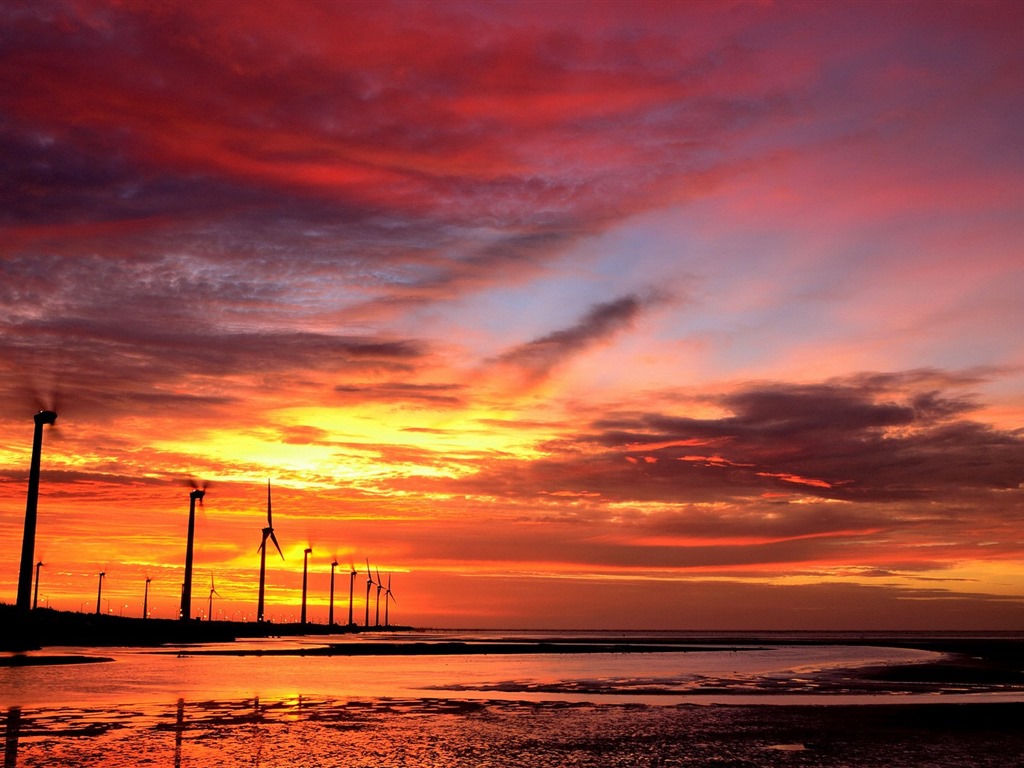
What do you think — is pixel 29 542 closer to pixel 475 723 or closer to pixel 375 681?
pixel 375 681

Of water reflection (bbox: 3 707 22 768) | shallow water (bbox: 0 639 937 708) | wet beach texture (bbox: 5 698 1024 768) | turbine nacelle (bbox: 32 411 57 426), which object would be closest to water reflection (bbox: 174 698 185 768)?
wet beach texture (bbox: 5 698 1024 768)

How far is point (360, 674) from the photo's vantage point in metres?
65.8

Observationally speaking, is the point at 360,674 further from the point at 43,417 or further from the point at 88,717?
the point at 43,417

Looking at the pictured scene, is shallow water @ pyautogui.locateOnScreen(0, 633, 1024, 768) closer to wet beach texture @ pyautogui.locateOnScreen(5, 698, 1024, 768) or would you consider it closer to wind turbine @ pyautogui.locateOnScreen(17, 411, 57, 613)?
wet beach texture @ pyautogui.locateOnScreen(5, 698, 1024, 768)

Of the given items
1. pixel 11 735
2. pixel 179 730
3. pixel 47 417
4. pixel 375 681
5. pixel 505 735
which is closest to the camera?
pixel 11 735

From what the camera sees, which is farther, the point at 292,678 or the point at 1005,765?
the point at 292,678

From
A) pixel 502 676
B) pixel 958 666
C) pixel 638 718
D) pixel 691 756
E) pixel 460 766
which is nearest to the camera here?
pixel 460 766

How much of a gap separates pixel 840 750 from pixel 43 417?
10997cm

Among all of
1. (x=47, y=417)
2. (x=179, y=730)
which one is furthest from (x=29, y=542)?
(x=179, y=730)

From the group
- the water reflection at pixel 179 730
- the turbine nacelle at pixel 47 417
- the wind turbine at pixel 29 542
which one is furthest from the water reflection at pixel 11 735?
the turbine nacelle at pixel 47 417

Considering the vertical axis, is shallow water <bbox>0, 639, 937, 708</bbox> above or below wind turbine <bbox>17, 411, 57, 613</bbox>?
below

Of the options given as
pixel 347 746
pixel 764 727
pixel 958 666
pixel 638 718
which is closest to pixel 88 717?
pixel 347 746

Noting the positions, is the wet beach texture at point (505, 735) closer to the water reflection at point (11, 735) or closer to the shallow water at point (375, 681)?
the water reflection at point (11, 735)

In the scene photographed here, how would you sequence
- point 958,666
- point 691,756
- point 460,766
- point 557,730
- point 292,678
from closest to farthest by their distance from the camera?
point 460,766
point 691,756
point 557,730
point 292,678
point 958,666
